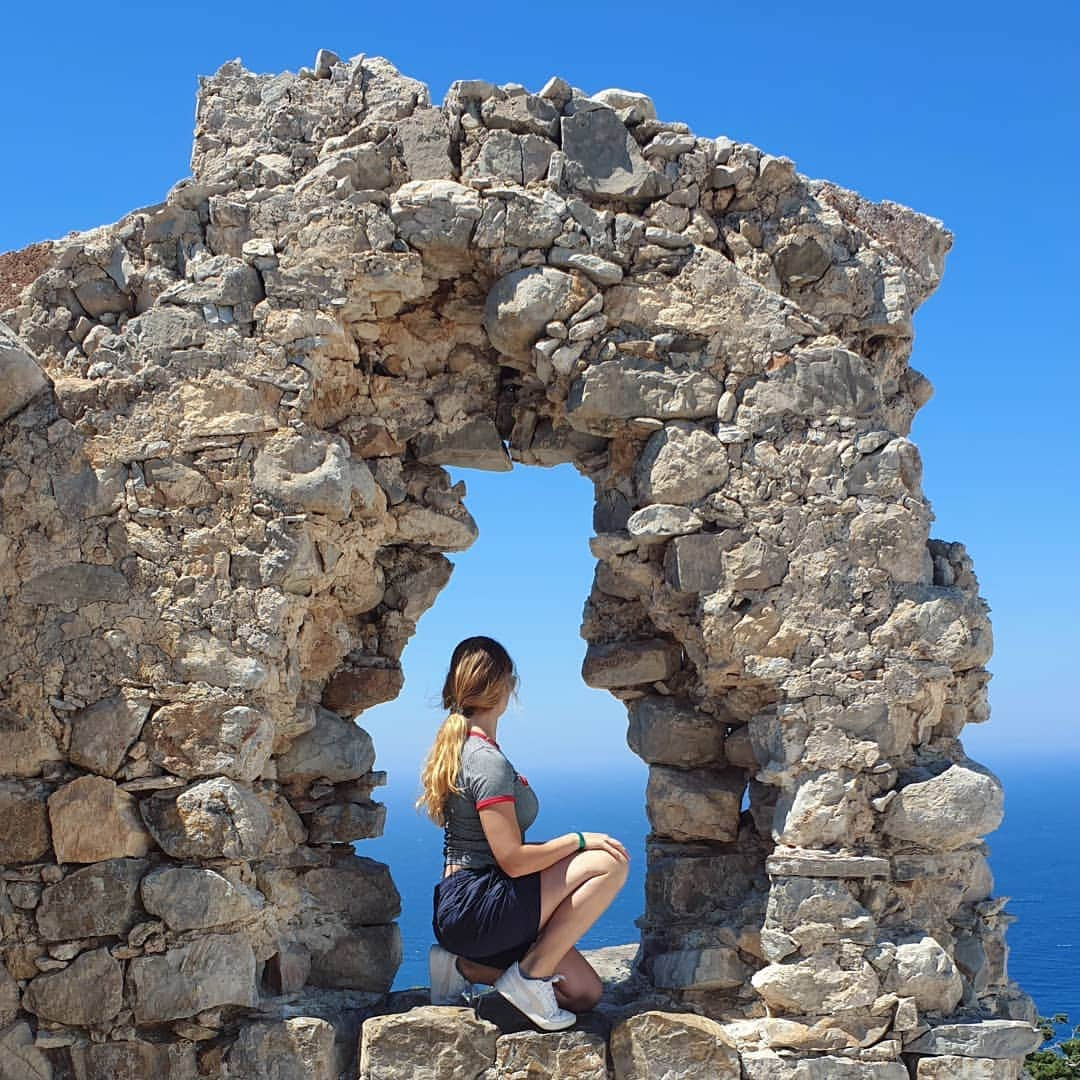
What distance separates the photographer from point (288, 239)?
4898 millimetres

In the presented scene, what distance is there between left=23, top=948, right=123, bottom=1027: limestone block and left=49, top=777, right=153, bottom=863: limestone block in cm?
35

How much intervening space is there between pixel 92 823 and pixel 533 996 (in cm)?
170

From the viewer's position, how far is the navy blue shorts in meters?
4.45

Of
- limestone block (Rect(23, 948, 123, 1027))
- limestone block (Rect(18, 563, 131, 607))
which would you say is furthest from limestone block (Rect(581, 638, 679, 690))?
limestone block (Rect(23, 948, 123, 1027))

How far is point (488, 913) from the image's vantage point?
14.6ft

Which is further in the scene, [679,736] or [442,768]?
[679,736]

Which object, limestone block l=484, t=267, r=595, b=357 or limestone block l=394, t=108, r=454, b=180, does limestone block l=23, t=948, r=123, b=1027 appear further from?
limestone block l=394, t=108, r=454, b=180

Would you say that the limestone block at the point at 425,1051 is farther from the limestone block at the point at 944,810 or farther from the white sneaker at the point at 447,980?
the limestone block at the point at 944,810

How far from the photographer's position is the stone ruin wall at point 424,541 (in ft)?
14.9

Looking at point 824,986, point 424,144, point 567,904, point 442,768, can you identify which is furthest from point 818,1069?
point 424,144

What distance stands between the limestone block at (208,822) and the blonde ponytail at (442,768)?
0.62 m

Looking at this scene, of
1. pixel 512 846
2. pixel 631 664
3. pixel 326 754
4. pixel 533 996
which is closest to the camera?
pixel 512 846

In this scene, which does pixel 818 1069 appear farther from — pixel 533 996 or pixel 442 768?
pixel 442 768

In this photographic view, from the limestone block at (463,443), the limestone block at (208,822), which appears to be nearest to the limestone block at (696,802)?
the limestone block at (463,443)
